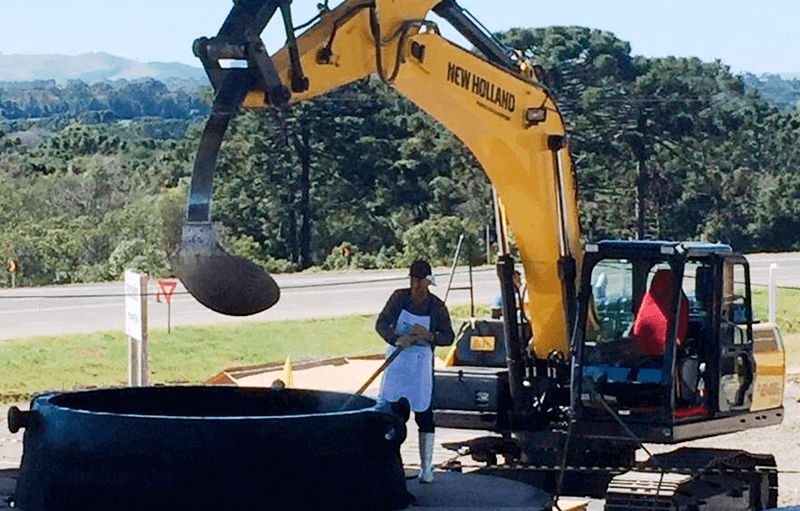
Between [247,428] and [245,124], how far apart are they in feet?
182

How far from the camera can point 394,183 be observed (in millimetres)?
60531

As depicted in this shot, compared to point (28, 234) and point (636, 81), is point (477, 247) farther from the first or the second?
point (636, 81)

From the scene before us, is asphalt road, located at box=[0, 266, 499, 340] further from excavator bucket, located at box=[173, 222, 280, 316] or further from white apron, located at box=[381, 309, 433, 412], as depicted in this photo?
excavator bucket, located at box=[173, 222, 280, 316]

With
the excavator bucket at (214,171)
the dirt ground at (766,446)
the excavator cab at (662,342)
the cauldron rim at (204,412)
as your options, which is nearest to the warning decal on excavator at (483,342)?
the excavator cab at (662,342)

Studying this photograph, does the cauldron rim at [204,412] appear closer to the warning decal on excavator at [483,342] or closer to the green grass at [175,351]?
the warning decal on excavator at [483,342]

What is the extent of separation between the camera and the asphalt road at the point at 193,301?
3180 centimetres

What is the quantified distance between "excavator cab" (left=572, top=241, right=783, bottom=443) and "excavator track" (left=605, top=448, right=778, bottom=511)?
0.31 m

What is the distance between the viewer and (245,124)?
60250mm

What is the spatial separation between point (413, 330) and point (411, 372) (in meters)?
0.31

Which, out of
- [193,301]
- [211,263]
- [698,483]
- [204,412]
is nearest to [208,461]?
[204,412]

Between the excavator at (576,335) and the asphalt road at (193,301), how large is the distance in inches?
584

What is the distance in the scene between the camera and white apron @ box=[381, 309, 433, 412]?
1151cm

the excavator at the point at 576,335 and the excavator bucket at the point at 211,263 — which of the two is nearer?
the excavator bucket at the point at 211,263

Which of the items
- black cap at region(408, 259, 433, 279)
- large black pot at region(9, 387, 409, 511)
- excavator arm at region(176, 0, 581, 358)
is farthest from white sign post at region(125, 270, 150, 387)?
large black pot at region(9, 387, 409, 511)
